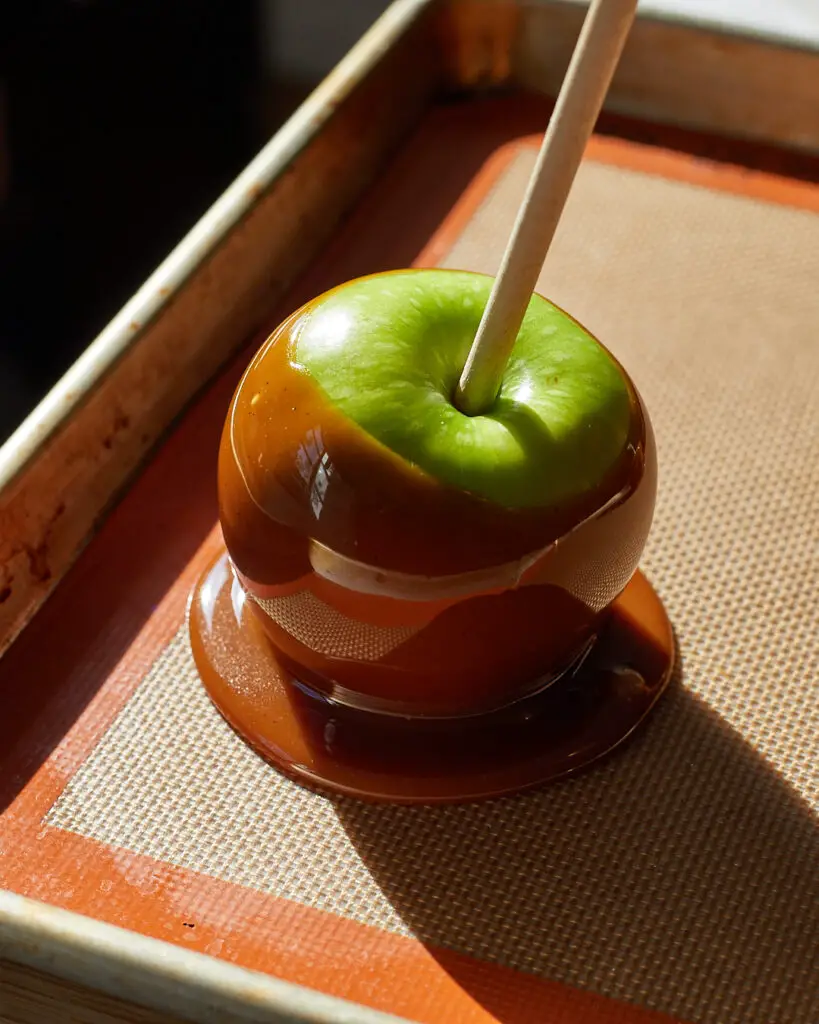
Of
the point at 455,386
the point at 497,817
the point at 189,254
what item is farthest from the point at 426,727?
the point at 189,254

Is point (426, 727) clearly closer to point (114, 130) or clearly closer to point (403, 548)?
point (403, 548)

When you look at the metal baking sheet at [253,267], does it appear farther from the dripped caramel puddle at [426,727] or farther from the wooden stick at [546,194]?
the wooden stick at [546,194]

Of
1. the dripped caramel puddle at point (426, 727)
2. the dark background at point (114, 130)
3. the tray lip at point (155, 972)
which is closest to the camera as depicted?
the tray lip at point (155, 972)

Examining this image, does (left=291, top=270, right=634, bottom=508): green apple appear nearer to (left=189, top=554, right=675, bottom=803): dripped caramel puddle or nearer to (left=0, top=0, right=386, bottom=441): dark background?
(left=189, top=554, right=675, bottom=803): dripped caramel puddle

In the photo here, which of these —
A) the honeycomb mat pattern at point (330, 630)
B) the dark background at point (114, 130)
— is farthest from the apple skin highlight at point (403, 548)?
the dark background at point (114, 130)

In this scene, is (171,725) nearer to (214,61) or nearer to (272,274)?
(272,274)

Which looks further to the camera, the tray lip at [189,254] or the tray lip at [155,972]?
the tray lip at [189,254]

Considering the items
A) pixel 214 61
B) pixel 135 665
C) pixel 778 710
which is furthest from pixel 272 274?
pixel 214 61
